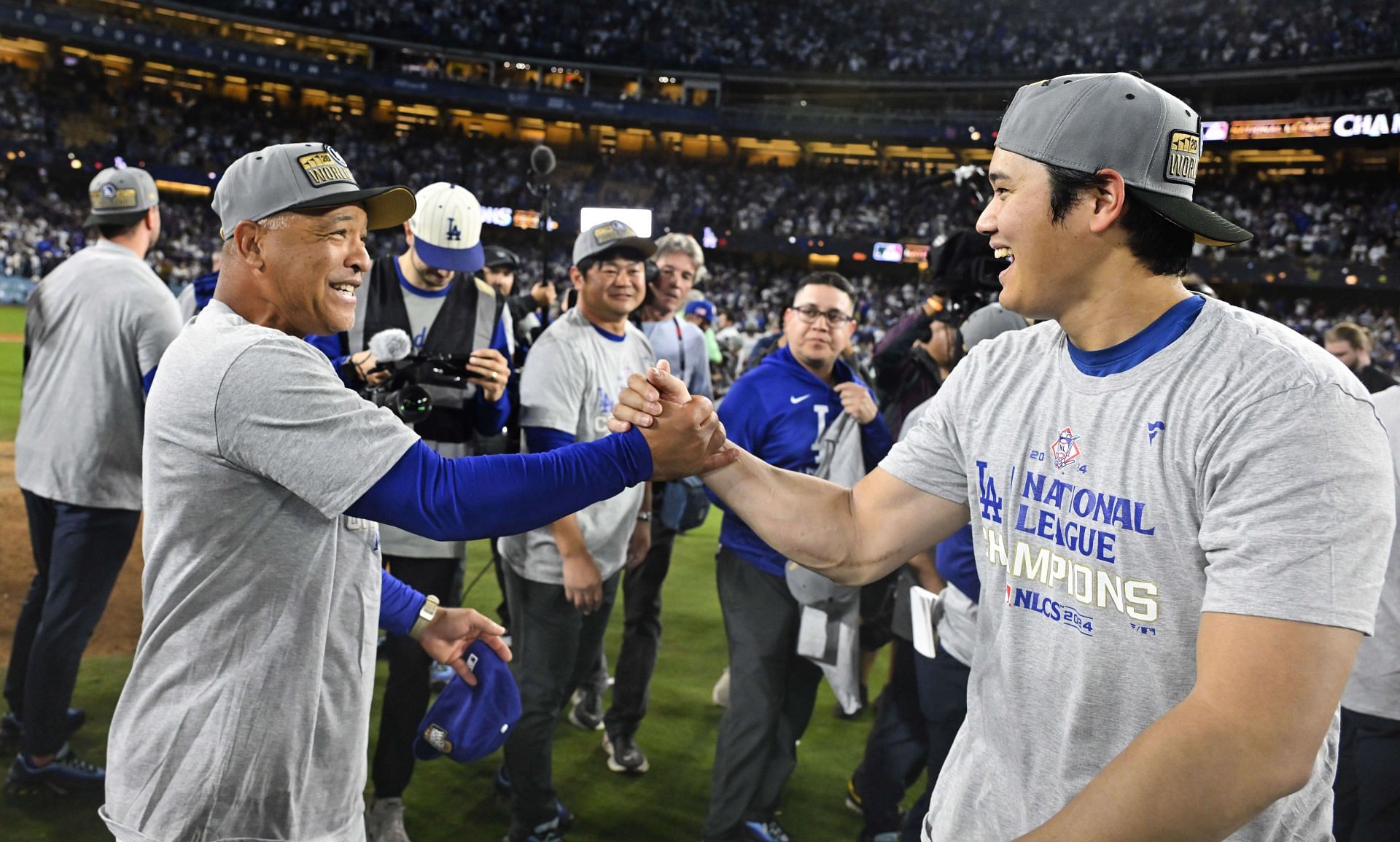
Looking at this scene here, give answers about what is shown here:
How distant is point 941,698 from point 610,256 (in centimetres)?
241

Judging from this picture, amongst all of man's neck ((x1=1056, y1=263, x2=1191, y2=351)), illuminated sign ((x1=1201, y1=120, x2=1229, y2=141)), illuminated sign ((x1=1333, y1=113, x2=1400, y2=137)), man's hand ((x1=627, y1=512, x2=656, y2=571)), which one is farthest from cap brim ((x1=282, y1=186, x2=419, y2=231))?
illuminated sign ((x1=1201, y1=120, x2=1229, y2=141))

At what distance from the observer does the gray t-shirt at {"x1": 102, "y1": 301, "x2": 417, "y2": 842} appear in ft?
6.06

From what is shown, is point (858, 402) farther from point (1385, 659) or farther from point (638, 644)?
point (1385, 659)

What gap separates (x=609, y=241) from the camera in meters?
4.36

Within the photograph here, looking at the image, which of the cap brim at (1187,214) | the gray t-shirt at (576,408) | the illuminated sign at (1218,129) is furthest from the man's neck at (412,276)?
the illuminated sign at (1218,129)

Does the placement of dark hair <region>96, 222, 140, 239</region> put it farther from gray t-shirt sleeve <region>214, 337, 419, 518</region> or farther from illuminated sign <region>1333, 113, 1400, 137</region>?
illuminated sign <region>1333, 113, 1400, 137</region>

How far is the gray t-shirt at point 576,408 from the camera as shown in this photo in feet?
13.1

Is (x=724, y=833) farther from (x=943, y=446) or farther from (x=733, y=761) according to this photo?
(x=943, y=446)

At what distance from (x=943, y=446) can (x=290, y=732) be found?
1.57 m

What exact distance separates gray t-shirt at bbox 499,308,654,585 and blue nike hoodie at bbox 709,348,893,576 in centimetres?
50

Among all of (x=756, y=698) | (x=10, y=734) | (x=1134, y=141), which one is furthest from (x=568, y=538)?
(x=10, y=734)

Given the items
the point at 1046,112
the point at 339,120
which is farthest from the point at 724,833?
the point at 339,120

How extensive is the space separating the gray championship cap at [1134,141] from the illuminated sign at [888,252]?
36.6m

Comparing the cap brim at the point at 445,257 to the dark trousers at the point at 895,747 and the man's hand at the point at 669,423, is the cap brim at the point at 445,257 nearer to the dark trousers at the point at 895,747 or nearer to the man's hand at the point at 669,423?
the man's hand at the point at 669,423
